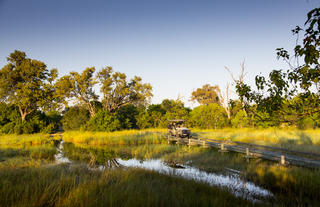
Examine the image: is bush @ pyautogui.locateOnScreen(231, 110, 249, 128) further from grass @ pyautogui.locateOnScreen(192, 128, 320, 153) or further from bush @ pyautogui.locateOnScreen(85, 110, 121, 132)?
A: bush @ pyautogui.locateOnScreen(85, 110, 121, 132)

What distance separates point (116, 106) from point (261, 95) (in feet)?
111

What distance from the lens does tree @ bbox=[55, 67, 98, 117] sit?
3225 centimetres

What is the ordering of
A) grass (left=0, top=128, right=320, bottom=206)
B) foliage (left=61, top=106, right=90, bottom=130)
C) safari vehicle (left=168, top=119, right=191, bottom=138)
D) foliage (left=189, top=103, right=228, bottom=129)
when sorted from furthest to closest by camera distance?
foliage (left=61, top=106, right=90, bottom=130) → foliage (left=189, top=103, right=228, bottom=129) → safari vehicle (left=168, top=119, right=191, bottom=138) → grass (left=0, top=128, right=320, bottom=206)

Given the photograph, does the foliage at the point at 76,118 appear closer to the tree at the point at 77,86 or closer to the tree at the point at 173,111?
the tree at the point at 77,86

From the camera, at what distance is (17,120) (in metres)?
29.0

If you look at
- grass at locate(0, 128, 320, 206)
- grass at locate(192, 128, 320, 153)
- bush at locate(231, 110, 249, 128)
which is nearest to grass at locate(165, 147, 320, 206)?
grass at locate(0, 128, 320, 206)

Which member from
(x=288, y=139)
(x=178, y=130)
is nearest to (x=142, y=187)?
Answer: (x=288, y=139)

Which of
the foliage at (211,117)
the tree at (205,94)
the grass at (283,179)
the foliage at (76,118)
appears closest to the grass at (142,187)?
the grass at (283,179)

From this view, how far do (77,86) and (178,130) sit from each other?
21089 millimetres

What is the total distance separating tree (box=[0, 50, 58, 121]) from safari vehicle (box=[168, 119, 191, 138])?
2161 centimetres

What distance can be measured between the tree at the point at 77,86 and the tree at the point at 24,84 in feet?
6.67

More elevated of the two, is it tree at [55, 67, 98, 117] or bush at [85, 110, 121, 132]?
tree at [55, 67, 98, 117]

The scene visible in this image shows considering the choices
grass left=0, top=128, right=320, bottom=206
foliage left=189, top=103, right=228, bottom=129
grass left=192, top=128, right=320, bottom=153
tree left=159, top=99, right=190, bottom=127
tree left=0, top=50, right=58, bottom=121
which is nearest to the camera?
grass left=0, top=128, right=320, bottom=206

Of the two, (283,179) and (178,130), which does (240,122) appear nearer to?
(178,130)
